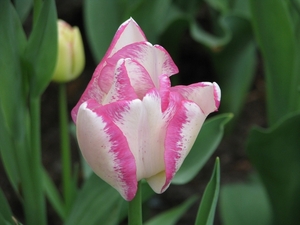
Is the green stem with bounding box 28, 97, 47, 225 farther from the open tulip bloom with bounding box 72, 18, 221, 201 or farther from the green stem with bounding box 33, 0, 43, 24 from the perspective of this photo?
the open tulip bloom with bounding box 72, 18, 221, 201

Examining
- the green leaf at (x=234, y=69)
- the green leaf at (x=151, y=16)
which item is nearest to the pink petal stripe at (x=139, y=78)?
the green leaf at (x=151, y=16)

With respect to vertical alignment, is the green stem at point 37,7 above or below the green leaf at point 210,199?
above

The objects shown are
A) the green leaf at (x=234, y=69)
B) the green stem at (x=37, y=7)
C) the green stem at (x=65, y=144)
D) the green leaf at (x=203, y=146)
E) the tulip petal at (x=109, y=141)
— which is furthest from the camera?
the green leaf at (x=234, y=69)

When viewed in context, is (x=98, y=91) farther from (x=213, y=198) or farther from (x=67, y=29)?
(x=67, y=29)

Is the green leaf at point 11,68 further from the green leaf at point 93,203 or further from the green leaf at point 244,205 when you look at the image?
the green leaf at point 244,205

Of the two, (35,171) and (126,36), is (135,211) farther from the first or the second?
(35,171)

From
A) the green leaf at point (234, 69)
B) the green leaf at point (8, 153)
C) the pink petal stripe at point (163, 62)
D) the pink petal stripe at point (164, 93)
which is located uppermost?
the pink petal stripe at point (163, 62)

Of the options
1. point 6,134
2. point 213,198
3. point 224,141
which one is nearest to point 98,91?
point 213,198
